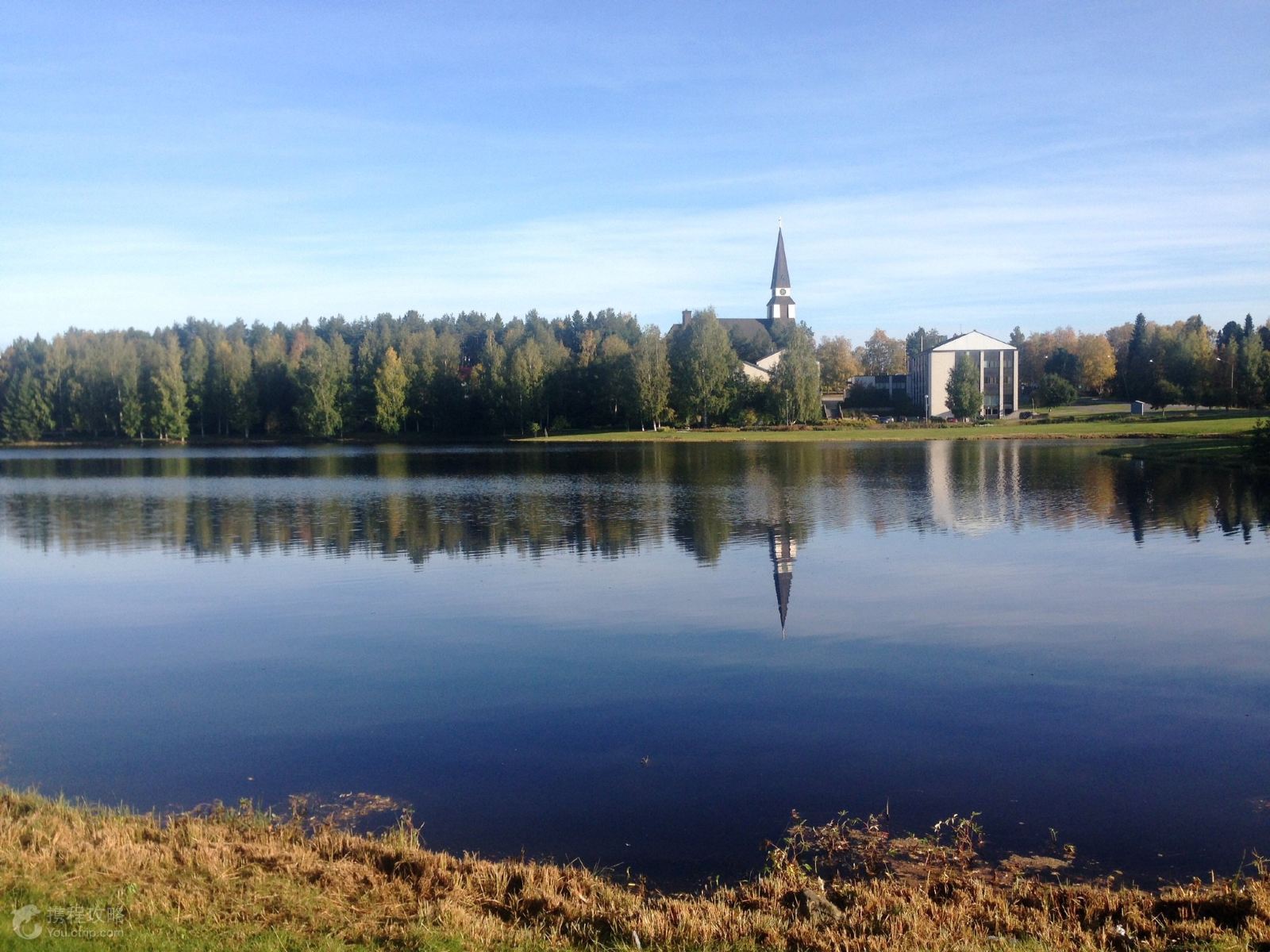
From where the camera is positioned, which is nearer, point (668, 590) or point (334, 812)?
point (334, 812)

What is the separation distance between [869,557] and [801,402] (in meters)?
71.1

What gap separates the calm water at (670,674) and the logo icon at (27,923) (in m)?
3.06

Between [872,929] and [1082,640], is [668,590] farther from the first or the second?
[872,929]

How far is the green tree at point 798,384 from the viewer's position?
92312 millimetres

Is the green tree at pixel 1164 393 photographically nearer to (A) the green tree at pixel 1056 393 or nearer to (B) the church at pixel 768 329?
(A) the green tree at pixel 1056 393

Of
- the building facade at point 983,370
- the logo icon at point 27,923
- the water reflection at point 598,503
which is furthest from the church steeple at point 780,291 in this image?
the logo icon at point 27,923

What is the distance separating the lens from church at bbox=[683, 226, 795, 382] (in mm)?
112438

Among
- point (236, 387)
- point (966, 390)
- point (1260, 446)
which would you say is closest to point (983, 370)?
point (966, 390)

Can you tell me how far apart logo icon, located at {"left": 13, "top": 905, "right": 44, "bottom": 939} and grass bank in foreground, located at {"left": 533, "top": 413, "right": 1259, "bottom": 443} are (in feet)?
232

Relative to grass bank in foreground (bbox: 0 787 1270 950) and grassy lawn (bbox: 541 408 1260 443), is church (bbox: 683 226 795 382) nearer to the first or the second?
grassy lawn (bbox: 541 408 1260 443)

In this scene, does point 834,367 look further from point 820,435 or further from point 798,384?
point 820,435

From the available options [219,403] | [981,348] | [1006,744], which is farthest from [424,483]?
[981,348]

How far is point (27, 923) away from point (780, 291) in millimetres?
148931

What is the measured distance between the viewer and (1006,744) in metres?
10.3
